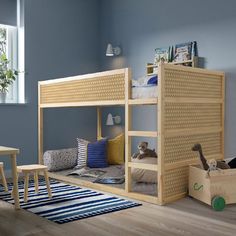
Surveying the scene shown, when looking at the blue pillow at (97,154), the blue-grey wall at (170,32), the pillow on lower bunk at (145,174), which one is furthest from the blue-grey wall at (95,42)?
the pillow on lower bunk at (145,174)

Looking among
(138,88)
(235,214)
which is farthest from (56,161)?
(235,214)

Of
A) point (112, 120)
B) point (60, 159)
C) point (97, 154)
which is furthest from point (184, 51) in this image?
point (60, 159)

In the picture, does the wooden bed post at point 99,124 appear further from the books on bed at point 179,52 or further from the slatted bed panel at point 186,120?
the slatted bed panel at point 186,120

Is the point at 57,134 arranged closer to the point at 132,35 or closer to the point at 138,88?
the point at 132,35

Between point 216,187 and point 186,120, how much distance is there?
0.65 meters

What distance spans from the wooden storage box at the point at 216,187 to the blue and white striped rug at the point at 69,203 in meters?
0.52

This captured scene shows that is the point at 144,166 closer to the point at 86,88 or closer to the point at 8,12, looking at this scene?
the point at 86,88

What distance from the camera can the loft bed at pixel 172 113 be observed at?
288 centimetres

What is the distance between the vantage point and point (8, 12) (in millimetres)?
4324

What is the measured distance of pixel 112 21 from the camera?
16.0ft

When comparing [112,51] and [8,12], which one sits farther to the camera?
[112,51]

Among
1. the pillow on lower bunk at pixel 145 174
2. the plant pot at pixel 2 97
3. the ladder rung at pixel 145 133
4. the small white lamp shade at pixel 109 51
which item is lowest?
the pillow on lower bunk at pixel 145 174

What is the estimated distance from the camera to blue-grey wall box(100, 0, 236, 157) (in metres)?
3.61

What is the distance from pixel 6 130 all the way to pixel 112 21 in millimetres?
2003
